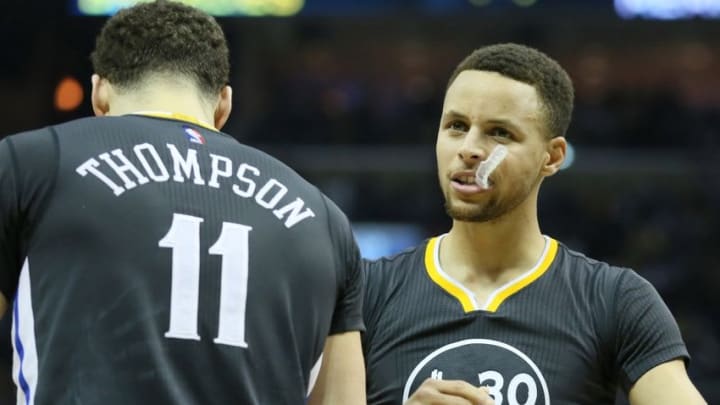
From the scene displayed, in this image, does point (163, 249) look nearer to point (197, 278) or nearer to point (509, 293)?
point (197, 278)

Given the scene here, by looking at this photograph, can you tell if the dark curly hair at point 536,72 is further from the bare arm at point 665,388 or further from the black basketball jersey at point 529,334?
the bare arm at point 665,388

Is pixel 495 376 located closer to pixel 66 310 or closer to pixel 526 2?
pixel 66 310

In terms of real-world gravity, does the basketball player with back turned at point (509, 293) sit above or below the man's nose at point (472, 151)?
below

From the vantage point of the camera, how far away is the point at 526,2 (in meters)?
15.5

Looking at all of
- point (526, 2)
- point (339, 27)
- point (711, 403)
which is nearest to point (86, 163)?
point (711, 403)

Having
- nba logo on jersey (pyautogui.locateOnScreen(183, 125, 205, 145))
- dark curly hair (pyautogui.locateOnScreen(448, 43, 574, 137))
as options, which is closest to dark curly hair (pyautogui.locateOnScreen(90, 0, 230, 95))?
nba logo on jersey (pyautogui.locateOnScreen(183, 125, 205, 145))

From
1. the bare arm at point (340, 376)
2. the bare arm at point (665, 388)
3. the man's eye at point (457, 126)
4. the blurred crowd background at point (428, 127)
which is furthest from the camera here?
the blurred crowd background at point (428, 127)

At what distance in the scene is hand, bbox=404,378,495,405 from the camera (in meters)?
3.41

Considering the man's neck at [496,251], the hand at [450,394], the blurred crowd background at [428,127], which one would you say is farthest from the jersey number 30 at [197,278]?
the blurred crowd background at [428,127]

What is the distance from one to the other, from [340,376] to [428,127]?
15238mm

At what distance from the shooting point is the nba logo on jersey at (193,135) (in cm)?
301

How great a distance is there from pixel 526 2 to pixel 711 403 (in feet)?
21.7

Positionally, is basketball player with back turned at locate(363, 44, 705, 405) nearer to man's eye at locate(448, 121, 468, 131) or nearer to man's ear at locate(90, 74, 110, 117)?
man's eye at locate(448, 121, 468, 131)

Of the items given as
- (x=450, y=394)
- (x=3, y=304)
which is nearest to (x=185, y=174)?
(x=3, y=304)
